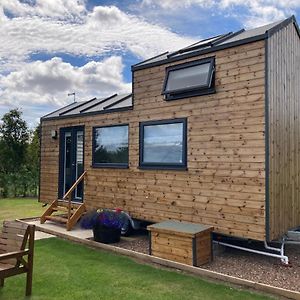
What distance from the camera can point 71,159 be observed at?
10.1 m

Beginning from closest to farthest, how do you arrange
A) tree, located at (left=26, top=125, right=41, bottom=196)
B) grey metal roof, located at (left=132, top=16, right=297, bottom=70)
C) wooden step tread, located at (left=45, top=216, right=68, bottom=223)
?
1. grey metal roof, located at (left=132, top=16, right=297, bottom=70)
2. wooden step tread, located at (left=45, top=216, right=68, bottom=223)
3. tree, located at (left=26, top=125, right=41, bottom=196)

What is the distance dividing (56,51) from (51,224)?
7.20m

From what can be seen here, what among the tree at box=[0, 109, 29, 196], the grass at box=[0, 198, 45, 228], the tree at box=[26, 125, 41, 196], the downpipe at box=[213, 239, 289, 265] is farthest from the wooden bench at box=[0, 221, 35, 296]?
the tree at box=[0, 109, 29, 196]

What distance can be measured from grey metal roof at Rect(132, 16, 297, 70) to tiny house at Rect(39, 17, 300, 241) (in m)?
0.02

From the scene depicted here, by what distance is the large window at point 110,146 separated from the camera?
8398 mm

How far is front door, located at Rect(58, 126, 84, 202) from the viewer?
32.3 ft

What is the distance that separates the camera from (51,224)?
30.1 ft

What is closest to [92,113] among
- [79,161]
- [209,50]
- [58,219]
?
[79,161]

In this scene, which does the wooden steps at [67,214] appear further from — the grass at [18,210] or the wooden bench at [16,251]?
the wooden bench at [16,251]

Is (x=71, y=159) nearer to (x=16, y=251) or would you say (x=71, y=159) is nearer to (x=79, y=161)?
(x=79, y=161)

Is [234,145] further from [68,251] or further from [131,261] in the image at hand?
[68,251]

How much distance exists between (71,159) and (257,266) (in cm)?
615

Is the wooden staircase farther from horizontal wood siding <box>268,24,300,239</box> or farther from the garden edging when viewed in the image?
horizontal wood siding <box>268,24,300,239</box>

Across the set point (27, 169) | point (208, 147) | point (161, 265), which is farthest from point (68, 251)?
point (27, 169)
